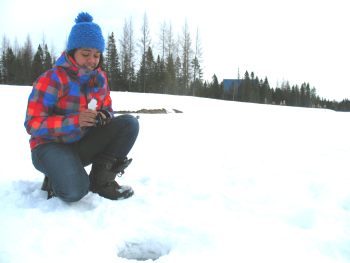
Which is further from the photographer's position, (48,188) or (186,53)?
(186,53)

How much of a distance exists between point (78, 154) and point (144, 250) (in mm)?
935

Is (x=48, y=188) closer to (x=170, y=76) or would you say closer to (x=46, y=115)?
(x=46, y=115)

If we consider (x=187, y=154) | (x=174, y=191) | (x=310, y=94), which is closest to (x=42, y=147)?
(x=174, y=191)

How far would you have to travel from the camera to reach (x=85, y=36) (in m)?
2.35

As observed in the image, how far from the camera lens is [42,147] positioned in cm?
231

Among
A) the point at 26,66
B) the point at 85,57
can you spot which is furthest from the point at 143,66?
the point at 85,57

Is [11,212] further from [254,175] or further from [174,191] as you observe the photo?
[254,175]

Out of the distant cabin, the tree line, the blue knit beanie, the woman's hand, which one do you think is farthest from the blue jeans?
the distant cabin

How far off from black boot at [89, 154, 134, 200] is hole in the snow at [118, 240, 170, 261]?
2.07 feet

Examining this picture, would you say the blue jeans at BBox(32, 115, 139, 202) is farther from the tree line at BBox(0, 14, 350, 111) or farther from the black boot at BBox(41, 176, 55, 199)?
the tree line at BBox(0, 14, 350, 111)

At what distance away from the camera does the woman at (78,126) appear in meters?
2.24

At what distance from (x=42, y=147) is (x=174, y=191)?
38.0 inches

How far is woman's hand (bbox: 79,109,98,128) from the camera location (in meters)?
2.20

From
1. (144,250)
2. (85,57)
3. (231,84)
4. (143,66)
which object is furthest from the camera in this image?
(231,84)
